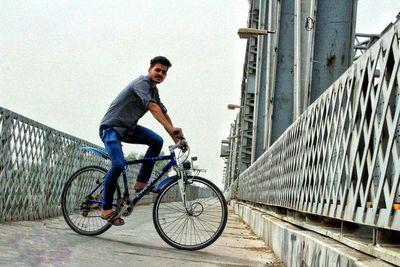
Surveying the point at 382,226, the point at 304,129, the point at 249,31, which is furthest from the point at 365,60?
the point at 249,31

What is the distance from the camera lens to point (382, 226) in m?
3.04

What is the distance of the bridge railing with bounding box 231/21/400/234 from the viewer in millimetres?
3035

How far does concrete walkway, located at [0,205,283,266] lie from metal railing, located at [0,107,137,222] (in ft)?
1.77

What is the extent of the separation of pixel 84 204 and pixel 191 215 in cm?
122

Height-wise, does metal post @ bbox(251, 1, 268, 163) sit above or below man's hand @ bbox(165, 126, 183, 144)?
above

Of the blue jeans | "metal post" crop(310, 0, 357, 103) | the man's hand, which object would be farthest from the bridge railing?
"metal post" crop(310, 0, 357, 103)

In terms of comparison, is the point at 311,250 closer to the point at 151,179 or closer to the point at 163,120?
the point at 163,120

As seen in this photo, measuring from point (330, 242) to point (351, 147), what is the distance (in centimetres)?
68

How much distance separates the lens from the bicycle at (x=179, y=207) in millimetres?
6137

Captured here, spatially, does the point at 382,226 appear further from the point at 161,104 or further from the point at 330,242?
the point at 161,104

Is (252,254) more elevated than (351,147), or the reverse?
(351,147)

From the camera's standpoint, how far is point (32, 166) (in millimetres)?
8703

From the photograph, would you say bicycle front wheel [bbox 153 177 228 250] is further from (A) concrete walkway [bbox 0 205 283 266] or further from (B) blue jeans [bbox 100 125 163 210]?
(B) blue jeans [bbox 100 125 163 210]

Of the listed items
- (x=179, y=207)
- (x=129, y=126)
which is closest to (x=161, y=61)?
(x=129, y=126)
